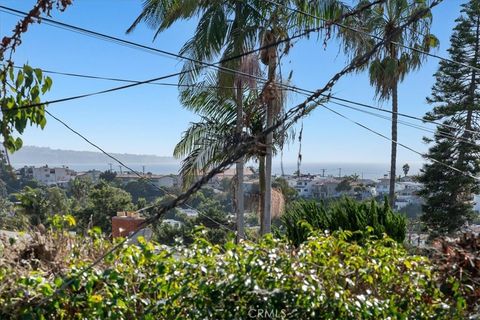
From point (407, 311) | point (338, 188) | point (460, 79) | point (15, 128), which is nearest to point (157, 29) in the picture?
point (15, 128)

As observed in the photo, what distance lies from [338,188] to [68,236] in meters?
24.4

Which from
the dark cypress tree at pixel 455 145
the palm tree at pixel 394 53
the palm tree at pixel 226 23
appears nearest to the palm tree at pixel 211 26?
the palm tree at pixel 226 23

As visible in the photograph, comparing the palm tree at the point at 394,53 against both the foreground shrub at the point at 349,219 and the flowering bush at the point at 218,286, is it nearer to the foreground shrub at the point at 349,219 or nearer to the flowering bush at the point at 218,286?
the foreground shrub at the point at 349,219

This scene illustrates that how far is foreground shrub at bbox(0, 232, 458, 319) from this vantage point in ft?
6.26

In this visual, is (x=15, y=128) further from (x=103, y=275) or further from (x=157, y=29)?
(x=157, y=29)

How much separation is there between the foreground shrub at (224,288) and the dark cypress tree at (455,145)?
1668 cm

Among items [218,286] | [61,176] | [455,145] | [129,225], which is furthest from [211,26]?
[61,176]

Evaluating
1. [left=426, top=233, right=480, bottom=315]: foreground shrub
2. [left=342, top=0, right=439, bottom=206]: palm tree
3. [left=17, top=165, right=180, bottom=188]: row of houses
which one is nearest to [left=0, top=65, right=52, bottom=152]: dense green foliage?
[left=426, top=233, right=480, bottom=315]: foreground shrub

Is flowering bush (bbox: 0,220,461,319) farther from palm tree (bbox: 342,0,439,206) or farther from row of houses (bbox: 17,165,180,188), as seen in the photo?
palm tree (bbox: 342,0,439,206)

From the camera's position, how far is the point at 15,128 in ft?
8.58

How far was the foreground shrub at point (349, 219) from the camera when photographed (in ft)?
17.0

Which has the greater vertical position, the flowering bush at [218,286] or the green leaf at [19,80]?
the green leaf at [19,80]

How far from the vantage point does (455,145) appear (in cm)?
1861

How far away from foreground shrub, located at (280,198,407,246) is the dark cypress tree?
13.5 m
